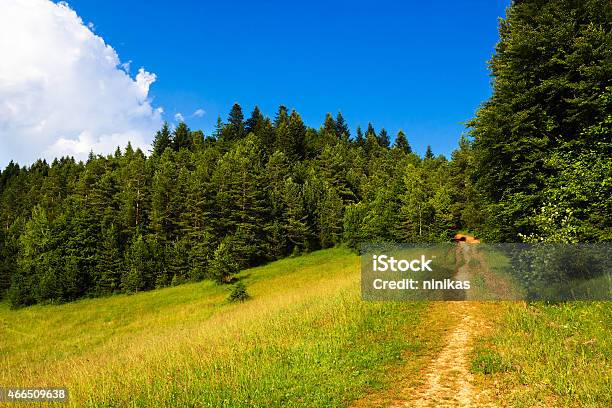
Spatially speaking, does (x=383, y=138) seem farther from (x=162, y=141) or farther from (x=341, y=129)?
(x=162, y=141)

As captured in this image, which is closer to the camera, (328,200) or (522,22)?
(522,22)

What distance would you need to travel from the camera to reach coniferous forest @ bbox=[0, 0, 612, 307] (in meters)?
17.8

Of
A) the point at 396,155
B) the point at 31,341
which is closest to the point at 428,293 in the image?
the point at 31,341

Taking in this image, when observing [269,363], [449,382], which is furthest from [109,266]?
[449,382]

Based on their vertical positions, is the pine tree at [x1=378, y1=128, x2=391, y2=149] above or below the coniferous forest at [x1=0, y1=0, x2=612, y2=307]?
above

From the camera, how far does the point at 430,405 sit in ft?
27.1

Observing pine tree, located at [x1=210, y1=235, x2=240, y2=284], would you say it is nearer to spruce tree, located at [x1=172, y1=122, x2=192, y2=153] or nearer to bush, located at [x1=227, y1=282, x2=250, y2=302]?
bush, located at [x1=227, y1=282, x2=250, y2=302]

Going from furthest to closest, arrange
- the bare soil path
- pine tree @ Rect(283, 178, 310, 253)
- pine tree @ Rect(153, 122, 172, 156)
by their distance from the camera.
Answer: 1. pine tree @ Rect(153, 122, 172, 156)
2. pine tree @ Rect(283, 178, 310, 253)
3. the bare soil path

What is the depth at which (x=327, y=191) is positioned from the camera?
78.2 metres

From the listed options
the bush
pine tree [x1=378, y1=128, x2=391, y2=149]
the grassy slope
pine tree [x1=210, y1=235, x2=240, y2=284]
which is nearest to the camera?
the grassy slope

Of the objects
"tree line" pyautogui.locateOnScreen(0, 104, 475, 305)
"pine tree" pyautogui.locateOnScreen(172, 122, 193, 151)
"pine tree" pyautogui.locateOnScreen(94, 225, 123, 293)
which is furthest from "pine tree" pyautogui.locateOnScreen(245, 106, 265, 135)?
"pine tree" pyautogui.locateOnScreen(94, 225, 123, 293)

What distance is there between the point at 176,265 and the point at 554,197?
177ft

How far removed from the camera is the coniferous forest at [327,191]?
58.3ft

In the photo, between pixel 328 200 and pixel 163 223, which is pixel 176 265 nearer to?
pixel 163 223
